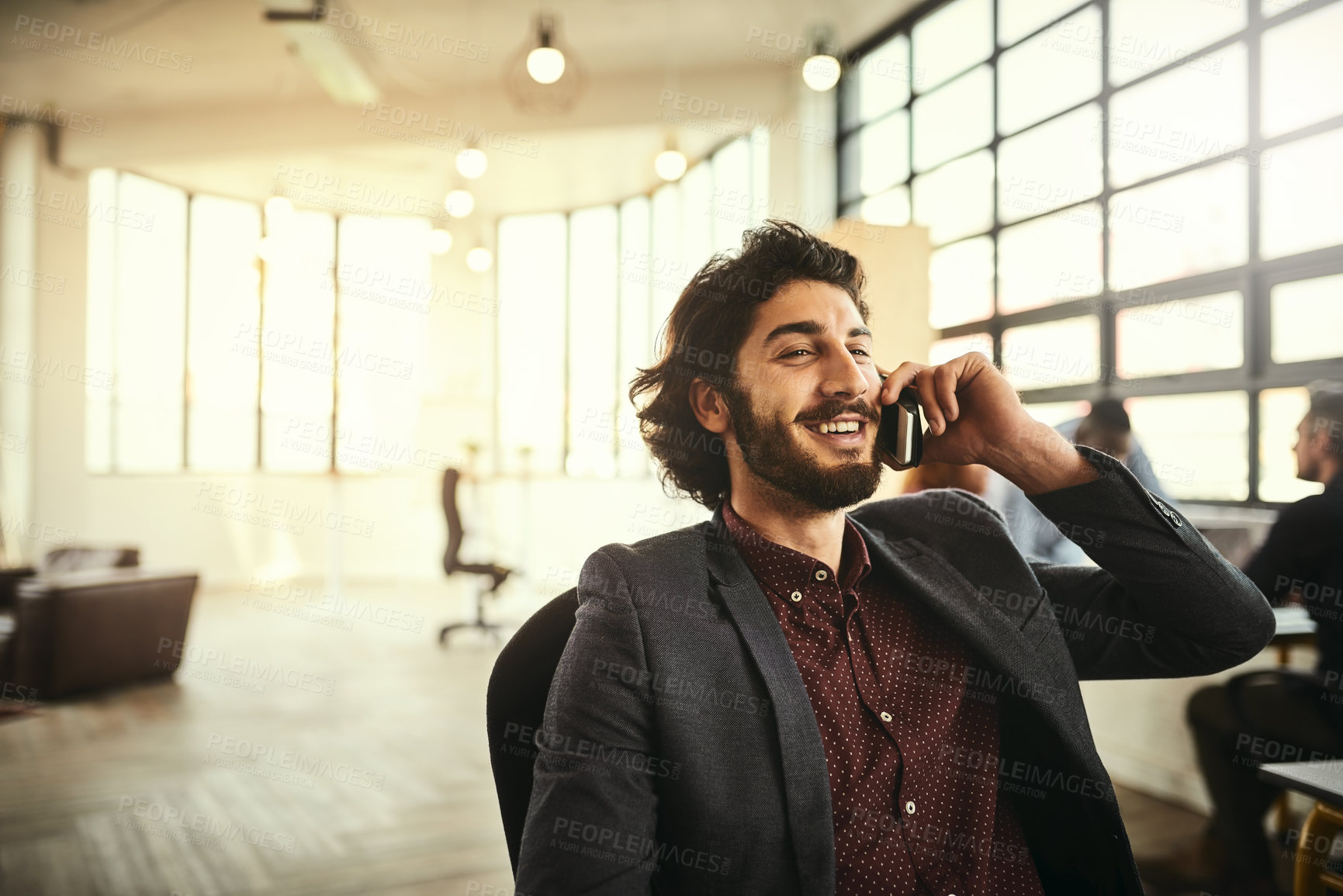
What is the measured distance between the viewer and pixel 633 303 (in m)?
9.21

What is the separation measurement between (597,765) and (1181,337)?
3807 millimetres

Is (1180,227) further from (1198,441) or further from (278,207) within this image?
(278,207)

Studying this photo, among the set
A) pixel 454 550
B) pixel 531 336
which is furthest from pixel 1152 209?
pixel 531 336

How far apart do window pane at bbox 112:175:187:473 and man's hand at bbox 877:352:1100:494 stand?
9463 mm

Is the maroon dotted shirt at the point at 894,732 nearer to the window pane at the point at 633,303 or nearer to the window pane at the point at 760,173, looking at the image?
the window pane at the point at 760,173

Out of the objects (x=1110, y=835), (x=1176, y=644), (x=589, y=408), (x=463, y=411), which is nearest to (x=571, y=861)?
(x=1110, y=835)

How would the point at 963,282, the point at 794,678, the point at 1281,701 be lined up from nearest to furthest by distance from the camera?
the point at 794,678 < the point at 1281,701 < the point at 963,282

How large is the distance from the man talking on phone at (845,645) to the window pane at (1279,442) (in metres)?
2.62

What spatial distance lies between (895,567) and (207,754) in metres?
3.70

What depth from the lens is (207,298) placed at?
A: 938 cm

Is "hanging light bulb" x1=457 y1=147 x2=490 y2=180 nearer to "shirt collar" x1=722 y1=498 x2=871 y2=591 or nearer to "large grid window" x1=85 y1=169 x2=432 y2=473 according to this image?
"large grid window" x1=85 y1=169 x2=432 y2=473

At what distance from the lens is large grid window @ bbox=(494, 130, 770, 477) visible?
871cm

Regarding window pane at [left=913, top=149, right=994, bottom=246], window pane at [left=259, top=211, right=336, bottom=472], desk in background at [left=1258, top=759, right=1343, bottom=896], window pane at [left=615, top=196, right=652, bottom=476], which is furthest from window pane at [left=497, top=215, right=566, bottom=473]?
desk in background at [left=1258, top=759, right=1343, bottom=896]

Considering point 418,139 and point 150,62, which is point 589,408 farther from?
point 150,62
